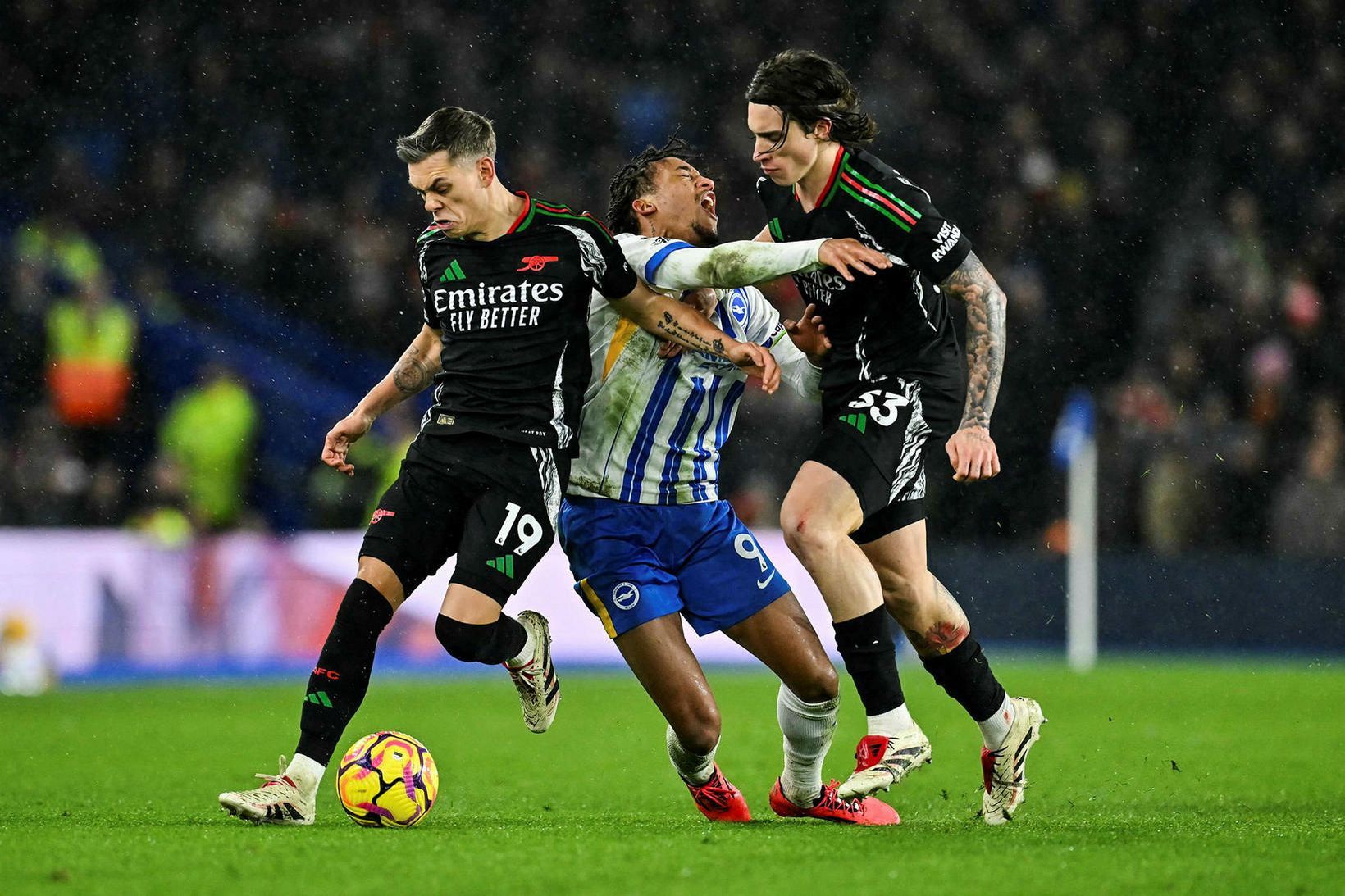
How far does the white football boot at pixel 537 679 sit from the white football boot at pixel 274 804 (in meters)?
0.83

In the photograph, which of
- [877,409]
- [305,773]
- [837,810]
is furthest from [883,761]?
[305,773]

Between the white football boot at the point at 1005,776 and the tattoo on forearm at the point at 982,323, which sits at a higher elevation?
the tattoo on forearm at the point at 982,323

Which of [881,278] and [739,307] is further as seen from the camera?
[739,307]

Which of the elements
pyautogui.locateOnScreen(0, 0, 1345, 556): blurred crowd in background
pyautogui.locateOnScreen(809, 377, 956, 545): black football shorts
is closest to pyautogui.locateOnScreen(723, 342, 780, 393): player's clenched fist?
pyautogui.locateOnScreen(809, 377, 956, 545): black football shorts

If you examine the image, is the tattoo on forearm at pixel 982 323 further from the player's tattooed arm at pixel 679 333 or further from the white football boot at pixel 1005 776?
the white football boot at pixel 1005 776

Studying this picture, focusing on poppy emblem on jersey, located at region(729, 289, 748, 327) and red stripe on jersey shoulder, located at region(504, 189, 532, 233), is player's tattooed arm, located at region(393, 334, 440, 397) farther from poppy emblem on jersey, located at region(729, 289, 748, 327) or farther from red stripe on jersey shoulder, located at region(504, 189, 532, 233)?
poppy emblem on jersey, located at region(729, 289, 748, 327)

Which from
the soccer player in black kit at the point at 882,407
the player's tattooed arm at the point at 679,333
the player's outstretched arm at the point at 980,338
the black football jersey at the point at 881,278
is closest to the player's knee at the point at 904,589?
the soccer player in black kit at the point at 882,407

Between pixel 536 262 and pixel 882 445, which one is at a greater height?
pixel 536 262

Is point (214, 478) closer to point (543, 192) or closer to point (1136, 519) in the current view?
point (543, 192)

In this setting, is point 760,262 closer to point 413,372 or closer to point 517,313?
point 517,313

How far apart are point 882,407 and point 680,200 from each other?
1.05 meters

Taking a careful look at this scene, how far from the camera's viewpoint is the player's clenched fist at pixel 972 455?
17.1ft

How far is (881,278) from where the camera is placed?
216 inches

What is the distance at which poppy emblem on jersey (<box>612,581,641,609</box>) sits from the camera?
5512mm
